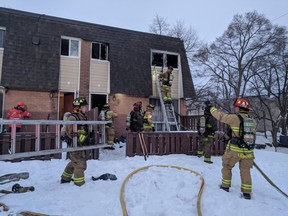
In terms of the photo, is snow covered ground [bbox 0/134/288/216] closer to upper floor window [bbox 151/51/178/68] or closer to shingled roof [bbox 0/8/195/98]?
shingled roof [bbox 0/8/195/98]

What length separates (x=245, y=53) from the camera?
29984 mm

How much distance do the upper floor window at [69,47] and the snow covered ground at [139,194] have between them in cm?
689

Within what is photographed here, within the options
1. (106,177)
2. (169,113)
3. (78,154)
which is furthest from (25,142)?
(169,113)

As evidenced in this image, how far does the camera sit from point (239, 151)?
5.52 meters

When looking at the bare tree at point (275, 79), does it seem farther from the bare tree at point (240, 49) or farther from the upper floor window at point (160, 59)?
the upper floor window at point (160, 59)

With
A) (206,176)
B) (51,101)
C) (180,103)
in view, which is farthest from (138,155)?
(180,103)

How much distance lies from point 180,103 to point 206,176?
30.1 feet

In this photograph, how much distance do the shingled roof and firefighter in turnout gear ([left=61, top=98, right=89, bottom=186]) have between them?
649 centimetres

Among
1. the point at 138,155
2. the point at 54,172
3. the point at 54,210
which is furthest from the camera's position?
the point at 138,155

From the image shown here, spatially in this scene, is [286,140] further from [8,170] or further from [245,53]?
[8,170]

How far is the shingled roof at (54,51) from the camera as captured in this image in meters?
11.3

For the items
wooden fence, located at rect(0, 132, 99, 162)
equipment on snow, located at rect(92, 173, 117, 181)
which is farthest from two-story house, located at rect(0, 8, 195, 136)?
equipment on snow, located at rect(92, 173, 117, 181)

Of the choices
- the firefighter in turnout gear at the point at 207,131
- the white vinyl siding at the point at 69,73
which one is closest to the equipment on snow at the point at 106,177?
the firefighter in turnout gear at the point at 207,131

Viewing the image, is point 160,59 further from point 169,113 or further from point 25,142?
point 25,142
